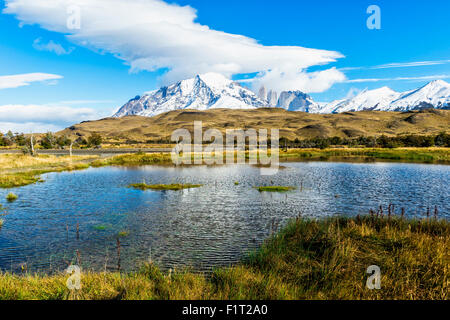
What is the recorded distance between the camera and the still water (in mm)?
16953

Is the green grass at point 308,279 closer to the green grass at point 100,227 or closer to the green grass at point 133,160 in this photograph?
the green grass at point 100,227

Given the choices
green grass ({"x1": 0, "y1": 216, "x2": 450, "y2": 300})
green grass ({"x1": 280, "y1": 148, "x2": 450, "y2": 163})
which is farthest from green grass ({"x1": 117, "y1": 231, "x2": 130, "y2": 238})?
green grass ({"x1": 280, "y1": 148, "x2": 450, "y2": 163})

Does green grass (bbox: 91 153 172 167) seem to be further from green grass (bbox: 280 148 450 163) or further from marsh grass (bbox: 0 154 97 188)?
green grass (bbox: 280 148 450 163)

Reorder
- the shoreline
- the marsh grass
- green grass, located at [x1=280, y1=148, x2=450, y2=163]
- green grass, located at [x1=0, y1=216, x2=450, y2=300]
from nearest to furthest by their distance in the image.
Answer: green grass, located at [x1=0, y1=216, x2=450, y2=300] < the marsh grass < the shoreline < green grass, located at [x1=280, y1=148, x2=450, y2=163]

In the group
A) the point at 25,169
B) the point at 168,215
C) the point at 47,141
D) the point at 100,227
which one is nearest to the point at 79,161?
the point at 25,169

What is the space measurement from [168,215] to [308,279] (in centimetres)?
1789

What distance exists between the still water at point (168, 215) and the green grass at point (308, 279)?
2058 millimetres

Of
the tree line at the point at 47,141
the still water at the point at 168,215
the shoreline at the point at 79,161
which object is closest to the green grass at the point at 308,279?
the still water at the point at 168,215

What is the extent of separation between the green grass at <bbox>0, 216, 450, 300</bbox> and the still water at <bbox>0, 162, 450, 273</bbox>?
6.75ft

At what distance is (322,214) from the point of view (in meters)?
25.7

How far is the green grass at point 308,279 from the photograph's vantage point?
9.46 m

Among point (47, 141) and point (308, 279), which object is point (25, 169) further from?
point (47, 141)

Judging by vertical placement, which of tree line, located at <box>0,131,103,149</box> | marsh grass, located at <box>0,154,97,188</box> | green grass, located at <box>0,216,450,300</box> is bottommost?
green grass, located at <box>0,216,450,300</box>

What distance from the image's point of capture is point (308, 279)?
10.7m
